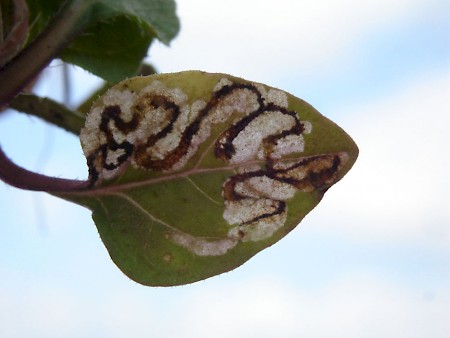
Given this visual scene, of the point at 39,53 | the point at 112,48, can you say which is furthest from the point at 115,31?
the point at 39,53

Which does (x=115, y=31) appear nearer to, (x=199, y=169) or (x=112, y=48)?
(x=112, y=48)

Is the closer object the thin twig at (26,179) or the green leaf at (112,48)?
the thin twig at (26,179)

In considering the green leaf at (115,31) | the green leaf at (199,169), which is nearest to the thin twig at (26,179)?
the green leaf at (199,169)

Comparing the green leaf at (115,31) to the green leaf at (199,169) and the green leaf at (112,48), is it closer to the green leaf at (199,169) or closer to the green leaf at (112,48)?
the green leaf at (112,48)

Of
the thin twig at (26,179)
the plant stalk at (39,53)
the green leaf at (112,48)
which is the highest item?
the green leaf at (112,48)

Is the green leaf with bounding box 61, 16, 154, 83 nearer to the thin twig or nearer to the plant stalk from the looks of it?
the plant stalk
